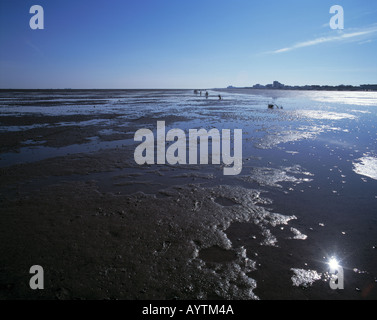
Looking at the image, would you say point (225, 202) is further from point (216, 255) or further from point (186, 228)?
point (216, 255)

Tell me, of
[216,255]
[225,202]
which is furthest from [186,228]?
[225,202]

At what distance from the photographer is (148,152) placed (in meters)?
11.2

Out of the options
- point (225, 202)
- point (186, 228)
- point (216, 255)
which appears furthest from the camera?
point (225, 202)

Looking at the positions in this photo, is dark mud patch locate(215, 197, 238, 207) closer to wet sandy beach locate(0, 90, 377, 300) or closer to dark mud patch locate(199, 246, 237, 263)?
wet sandy beach locate(0, 90, 377, 300)

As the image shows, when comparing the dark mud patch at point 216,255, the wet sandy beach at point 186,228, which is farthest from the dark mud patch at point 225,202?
the dark mud patch at point 216,255

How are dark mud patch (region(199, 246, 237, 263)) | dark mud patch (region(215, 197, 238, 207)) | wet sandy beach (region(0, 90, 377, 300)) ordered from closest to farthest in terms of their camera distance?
wet sandy beach (region(0, 90, 377, 300)), dark mud patch (region(199, 246, 237, 263)), dark mud patch (region(215, 197, 238, 207))

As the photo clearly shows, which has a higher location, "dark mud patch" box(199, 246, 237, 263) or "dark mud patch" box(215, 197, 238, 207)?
"dark mud patch" box(215, 197, 238, 207)

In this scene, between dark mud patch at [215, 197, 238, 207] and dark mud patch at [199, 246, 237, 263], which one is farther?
dark mud patch at [215, 197, 238, 207]

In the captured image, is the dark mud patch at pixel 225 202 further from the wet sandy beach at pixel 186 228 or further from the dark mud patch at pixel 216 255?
the dark mud patch at pixel 216 255

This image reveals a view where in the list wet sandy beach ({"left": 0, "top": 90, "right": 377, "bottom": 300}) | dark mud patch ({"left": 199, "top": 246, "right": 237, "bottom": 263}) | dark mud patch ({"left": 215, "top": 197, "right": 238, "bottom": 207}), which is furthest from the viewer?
dark mud patch ({"left": 215, "top": 197, "right": 238, "bottom": 207})

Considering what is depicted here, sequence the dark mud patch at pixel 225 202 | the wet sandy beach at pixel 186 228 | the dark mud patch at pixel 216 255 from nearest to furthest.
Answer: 1. the wet sandy beach at pixel 186 228
2. the dark mud patch at pixel 216 255
3. the dark mud patch at pixel 225 202

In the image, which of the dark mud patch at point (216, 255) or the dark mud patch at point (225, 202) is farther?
the dark mud patch at point (225, 202)

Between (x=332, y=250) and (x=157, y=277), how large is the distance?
3539mm

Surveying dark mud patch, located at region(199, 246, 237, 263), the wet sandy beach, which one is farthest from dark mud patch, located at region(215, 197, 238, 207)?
dark mud patch, located at region(199, 246, 237, 263)
